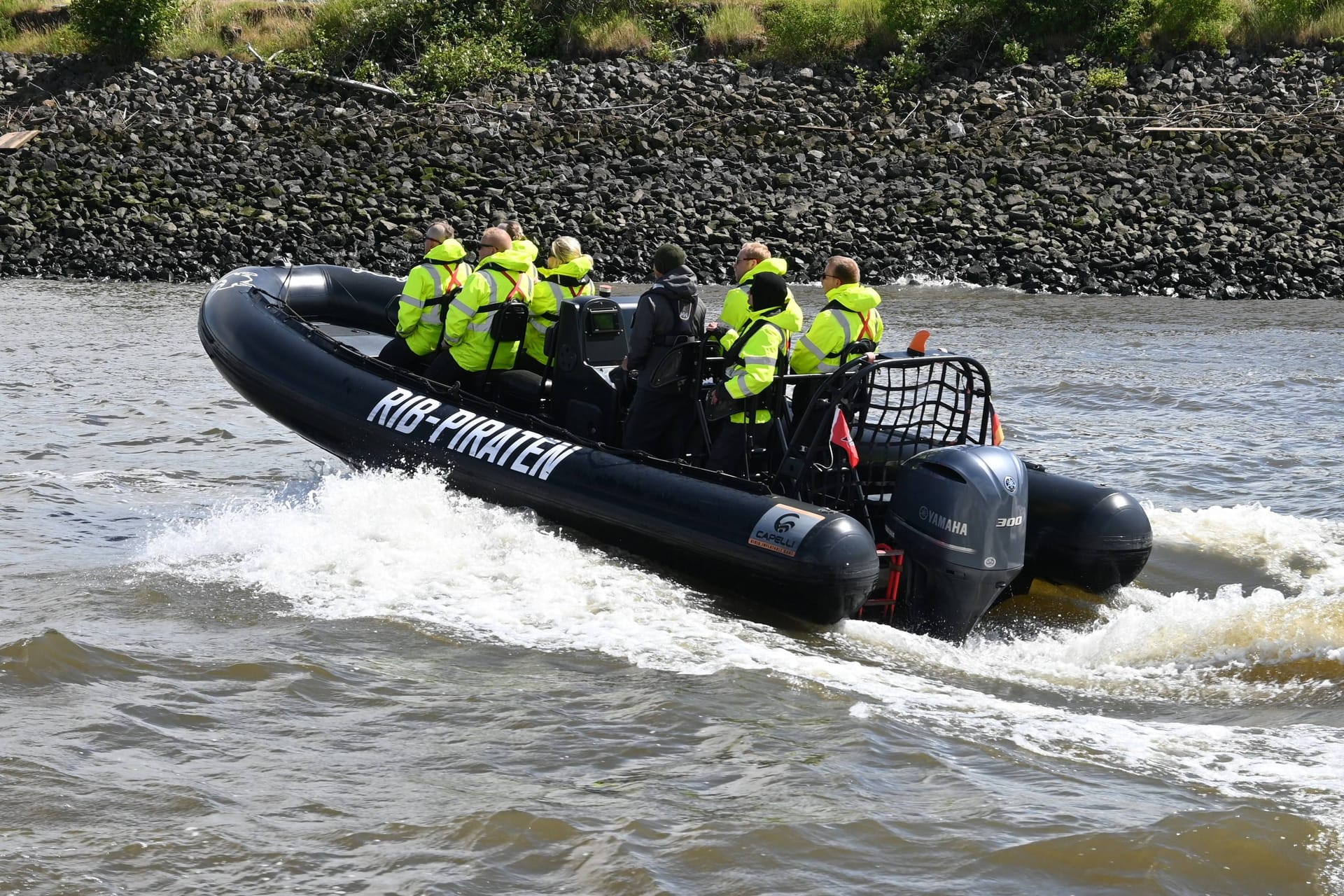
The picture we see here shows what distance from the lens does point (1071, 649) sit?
5.30 meters

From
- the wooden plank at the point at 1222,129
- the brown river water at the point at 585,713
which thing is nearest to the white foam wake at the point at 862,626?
the brown river water at the point at 585,713

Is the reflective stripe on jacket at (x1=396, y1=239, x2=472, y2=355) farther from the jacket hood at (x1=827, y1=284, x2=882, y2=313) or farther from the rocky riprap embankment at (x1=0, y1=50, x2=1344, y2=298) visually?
the rocky riprap embankment at (x1=0, y1=50, x2=1344, y2=298)

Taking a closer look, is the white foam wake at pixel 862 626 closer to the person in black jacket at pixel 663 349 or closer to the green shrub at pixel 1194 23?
the person in black jacket at pixel 663 349

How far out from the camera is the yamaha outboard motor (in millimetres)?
5172

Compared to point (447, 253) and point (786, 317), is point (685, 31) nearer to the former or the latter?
point (447, 253)

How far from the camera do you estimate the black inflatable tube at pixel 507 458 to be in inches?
205

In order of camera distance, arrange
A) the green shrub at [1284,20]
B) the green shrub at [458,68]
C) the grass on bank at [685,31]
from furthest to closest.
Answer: the green shrub at [458,68] < the grass on bank at [685,31] < the green shrub at [1284,20]

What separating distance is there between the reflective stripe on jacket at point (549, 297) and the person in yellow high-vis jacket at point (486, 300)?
64 mm

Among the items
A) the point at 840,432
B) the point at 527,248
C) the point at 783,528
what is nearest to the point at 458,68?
the point at 527,248

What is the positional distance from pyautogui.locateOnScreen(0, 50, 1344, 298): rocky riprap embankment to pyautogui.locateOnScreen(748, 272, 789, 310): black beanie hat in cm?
1237

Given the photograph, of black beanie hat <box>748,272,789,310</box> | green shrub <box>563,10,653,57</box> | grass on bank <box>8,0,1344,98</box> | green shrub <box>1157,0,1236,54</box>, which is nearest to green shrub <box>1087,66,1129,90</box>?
grass on bank <box>8,0,1344,98</box>

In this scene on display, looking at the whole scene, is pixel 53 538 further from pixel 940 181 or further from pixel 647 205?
pixel 940 181

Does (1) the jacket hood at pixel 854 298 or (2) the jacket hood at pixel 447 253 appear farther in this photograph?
(2) the jacket hood at pixel 447 253

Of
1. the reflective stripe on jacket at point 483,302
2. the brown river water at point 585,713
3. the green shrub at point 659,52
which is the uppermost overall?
the green shrub at point 659,52
